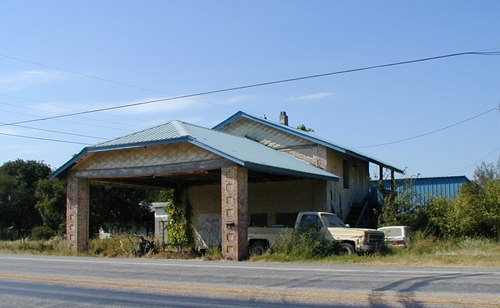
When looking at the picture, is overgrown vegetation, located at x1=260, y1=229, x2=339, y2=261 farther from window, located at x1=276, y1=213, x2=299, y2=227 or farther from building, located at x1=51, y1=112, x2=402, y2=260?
window, located at x1=276, y1=213, x2=299, y2=227

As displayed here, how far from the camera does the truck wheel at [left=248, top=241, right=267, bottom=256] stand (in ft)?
77.2

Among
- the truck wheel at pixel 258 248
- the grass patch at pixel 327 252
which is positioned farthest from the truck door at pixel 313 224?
the truck wheel at pixel 258 248

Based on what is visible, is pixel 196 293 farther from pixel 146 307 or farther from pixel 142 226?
pixel 142 226

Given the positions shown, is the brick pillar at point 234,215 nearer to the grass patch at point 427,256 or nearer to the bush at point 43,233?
the grass patch at point 427,256

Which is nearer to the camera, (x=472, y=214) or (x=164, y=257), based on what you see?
(x=164, y=257)

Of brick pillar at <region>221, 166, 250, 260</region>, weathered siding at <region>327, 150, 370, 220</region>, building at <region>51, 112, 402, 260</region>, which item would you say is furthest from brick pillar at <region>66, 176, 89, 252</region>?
weathered siding at <region>327, 150, 370, 220</region>

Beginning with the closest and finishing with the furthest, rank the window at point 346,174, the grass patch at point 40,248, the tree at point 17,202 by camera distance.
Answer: the grass patch at point 40,248 < the window at point 346,174 < the tree at point 17,202

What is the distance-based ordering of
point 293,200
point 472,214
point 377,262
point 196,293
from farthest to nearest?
point 293,200
point 472,214
point 377,262
point 196,293

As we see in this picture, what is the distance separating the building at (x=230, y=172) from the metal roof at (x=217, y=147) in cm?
4

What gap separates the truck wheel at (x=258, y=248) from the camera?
23.5 meters

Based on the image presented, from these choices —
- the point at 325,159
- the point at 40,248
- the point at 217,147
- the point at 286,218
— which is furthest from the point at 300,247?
the point at 40,248

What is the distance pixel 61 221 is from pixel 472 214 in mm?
38965

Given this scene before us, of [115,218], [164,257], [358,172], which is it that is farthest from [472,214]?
[115,218]

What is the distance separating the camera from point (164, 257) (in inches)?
939
